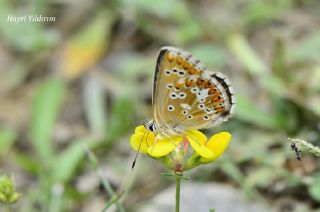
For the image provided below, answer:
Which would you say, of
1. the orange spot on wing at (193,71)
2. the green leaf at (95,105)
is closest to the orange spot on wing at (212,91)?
the orange spot on wing at (193,71)

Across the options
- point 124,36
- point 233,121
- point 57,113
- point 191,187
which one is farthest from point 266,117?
point 124,36

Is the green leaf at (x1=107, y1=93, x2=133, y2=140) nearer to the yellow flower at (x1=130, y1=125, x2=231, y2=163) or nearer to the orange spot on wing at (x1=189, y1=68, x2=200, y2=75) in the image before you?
the yellow flower at (x1=130, y1=125, x2=231, y2=163)

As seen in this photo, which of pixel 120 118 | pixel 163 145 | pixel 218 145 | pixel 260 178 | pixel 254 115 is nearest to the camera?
pixel 218 145

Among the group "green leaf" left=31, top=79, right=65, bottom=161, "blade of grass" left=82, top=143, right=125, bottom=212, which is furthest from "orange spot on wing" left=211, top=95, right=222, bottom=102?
"green leaf" left=31, top=79, right=65, bottom=161

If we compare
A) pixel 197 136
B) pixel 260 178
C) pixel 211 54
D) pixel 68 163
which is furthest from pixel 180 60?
pixel 211 54

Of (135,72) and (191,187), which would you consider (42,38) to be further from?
(191,187)

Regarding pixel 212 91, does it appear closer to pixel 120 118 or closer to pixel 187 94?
pixel 187 94

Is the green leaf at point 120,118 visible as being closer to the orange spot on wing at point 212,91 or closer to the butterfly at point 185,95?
the butterfly at point 185,95
